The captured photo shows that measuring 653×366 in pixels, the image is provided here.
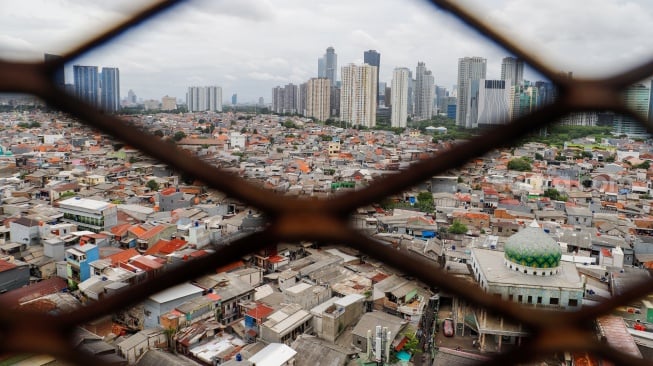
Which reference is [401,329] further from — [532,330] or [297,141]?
[532,330]

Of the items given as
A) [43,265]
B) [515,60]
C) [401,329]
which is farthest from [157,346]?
[515,60]

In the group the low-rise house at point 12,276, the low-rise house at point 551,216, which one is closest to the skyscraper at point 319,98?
the low-rise house at point 12,276

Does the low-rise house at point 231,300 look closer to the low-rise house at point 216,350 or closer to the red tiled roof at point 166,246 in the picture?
the low-rise house at point 216,350

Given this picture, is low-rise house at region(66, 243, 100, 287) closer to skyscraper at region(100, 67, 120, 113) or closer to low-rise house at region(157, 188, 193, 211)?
low-rise house at region(157, 188, 193, 211)

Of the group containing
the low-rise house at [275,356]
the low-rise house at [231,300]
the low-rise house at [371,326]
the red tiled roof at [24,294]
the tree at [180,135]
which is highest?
the tree at [180,135]

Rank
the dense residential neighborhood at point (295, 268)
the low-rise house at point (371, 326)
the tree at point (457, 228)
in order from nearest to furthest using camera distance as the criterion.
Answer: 1. the dense residential neighborhood at point (295, 268)
2. the low-rise house at point (371, 326)
3. the tree at point (457, 228)

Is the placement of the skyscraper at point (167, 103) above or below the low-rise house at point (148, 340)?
above

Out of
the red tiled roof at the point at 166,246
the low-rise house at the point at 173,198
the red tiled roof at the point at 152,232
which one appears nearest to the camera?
the low-rise house at the point at 173,198
